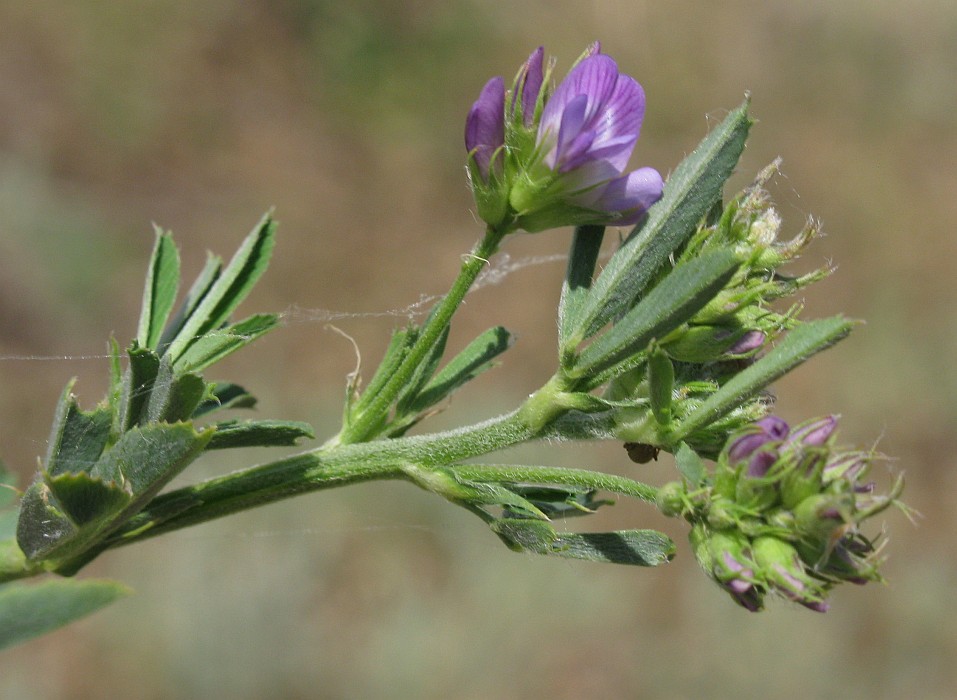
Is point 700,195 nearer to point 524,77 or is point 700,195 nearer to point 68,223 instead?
point 524,77

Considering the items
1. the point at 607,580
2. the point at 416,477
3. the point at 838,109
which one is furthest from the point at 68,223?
the point at 838,109

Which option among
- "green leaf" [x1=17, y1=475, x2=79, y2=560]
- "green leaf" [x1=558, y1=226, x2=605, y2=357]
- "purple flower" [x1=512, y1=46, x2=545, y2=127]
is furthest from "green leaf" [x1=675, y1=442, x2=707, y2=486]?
"green leaf" [x1=17, y1=475, x2=79, y2=560]

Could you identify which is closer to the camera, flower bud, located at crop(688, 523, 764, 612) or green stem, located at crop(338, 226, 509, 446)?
flower bud, located at crop(688, 523, 764, 612)

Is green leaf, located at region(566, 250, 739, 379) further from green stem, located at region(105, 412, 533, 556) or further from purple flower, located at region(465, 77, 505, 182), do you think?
purple flower, located at region(465, 77, 505, 182)

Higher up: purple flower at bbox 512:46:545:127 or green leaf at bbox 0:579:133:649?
purple flower at bbox 512:46:545:127

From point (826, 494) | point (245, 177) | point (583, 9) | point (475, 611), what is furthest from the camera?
point (583, 9)

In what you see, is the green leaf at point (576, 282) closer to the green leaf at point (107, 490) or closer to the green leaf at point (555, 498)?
the green leaf at point (555, 498)
